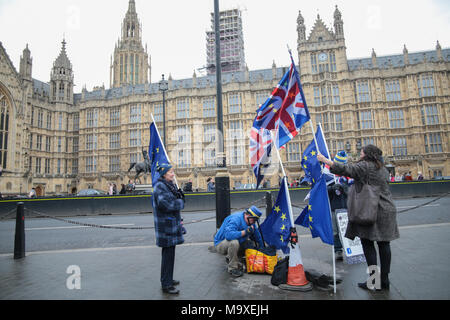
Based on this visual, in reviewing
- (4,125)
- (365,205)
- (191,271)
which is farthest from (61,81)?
(365,205)

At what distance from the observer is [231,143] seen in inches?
1473

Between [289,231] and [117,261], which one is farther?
[117,261]

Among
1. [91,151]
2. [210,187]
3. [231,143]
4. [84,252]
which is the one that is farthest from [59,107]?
[84,252]

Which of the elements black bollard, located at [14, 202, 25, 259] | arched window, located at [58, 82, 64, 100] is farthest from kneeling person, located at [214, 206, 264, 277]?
arched window, located at [58, 82, 64, 100]

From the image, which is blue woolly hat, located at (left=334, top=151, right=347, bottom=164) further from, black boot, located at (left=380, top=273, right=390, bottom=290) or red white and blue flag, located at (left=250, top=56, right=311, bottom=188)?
black boot, located at (left=380, top=273, right=390, bottom=290)

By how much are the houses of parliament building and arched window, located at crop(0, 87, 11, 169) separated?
0.11 m

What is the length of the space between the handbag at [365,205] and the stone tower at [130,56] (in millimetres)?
59349

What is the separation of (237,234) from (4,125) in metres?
42.8

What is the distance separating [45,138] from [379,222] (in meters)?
49.5

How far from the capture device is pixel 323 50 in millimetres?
35719

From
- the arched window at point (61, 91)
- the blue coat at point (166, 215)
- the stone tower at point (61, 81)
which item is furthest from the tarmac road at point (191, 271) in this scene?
the arched window at point (61, 91)

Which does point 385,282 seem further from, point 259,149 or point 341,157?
point 259,149
